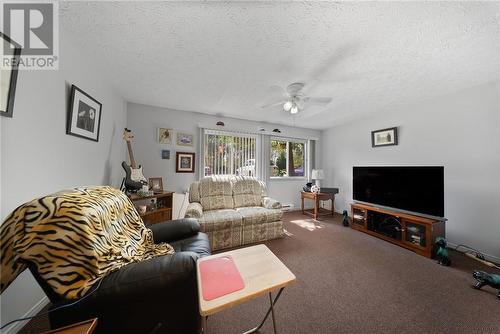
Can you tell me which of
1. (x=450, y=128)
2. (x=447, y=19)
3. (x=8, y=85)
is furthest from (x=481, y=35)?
(x=8, y=85)

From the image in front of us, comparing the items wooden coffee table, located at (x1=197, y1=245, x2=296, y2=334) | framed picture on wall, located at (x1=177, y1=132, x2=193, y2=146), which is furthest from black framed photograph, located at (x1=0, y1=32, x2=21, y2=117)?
framed picture on wall, located at (x1=177, y1=132, x2=193, y2=146)

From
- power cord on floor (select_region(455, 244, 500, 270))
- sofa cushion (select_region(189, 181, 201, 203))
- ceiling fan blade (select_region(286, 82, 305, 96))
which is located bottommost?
power cord on floor (select_region(455, 244, 500, 270))

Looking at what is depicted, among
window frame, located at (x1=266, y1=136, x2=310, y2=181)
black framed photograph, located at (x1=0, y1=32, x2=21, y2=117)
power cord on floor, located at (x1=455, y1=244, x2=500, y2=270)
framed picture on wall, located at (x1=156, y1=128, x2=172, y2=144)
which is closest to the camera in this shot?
black framed photograph, located at (x1=0, y1=32, x2=21, y2=117)

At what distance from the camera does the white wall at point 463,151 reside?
2.12 meters

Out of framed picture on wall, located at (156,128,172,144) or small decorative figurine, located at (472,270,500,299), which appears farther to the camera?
framed picture on wall, located at (156,128,172,144)

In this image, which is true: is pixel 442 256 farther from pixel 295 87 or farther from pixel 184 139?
pixel 184 139

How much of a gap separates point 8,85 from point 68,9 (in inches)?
27.0

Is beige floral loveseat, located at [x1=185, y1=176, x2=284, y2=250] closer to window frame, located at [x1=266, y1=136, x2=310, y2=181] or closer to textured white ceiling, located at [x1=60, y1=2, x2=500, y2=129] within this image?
window frame, located at [x1=266, y1=136, x2=310, y2=181]

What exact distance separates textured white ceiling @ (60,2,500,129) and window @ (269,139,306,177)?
6.60 feet

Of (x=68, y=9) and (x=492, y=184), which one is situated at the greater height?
(x=68, y=9)

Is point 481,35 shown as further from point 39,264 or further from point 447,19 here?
point 39,264

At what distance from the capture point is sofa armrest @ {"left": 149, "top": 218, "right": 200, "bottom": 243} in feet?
5.33

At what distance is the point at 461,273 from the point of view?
6.12ft

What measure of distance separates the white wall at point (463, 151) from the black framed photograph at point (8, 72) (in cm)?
454
